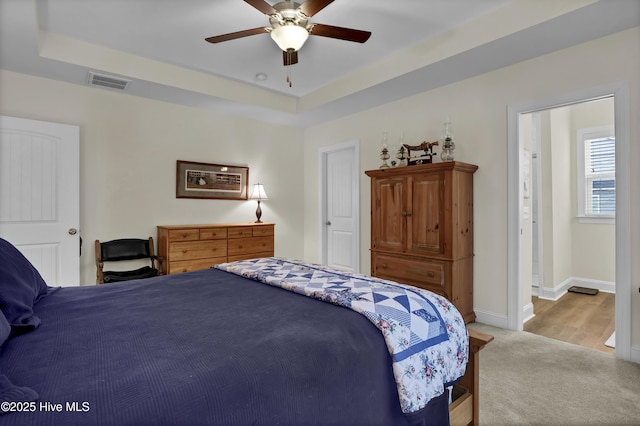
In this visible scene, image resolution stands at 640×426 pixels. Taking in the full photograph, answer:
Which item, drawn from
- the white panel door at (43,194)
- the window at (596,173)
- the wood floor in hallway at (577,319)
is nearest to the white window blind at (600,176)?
the window at (596,173)

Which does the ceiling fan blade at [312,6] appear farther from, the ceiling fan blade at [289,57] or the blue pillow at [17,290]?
the blue pillow at [17,290]

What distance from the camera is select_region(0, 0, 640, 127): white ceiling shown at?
2.59m

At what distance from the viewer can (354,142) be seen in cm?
480

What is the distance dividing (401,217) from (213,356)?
9.40 feet

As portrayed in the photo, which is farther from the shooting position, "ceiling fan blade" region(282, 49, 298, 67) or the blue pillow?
"ceiling fan blade" region(282, 49, 298, 67)

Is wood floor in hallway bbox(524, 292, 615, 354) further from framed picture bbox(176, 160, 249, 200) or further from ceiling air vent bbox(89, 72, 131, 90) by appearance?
ceiling air vent bbox(89, 72, 131, 90)

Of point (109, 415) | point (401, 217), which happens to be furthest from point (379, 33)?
point (109, 415)

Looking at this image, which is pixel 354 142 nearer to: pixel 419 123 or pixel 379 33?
pixel 419 123

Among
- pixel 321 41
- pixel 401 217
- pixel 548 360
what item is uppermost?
pixel 321 41

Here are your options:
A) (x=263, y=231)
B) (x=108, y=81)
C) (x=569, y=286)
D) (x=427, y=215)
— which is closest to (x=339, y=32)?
(x=427, y=215)

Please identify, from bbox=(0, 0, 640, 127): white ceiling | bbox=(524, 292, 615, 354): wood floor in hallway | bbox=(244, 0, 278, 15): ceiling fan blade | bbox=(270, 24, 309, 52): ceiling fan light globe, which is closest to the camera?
bbox=(244, 0, 278, 15): ceiling fan blade

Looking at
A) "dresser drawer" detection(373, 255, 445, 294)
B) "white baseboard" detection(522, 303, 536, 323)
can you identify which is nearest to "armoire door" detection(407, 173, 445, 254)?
"dresser drawer" detection(373, 255, 445, 294)

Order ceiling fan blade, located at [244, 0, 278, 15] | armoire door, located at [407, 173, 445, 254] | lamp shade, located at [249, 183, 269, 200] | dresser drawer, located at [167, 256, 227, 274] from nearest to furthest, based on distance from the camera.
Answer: ceiling fan blade, located at [244, 0, 278, 15] < armoire door, located at [407, 173, 445, 254] < dresser drawer, located at [167, 256, 227, 274] < lamp shade, located at [249, 183, 269, 200]

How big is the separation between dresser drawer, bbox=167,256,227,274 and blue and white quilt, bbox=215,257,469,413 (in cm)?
243
